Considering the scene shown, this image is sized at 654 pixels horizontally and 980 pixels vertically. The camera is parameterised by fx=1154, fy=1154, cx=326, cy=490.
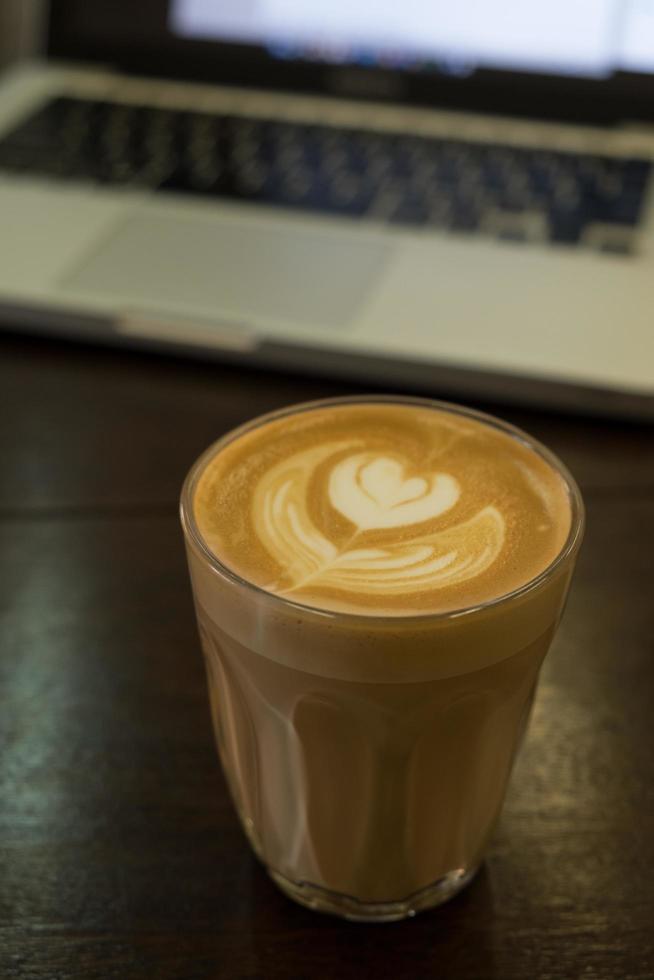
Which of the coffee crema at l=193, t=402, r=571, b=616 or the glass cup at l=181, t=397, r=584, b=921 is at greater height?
the coffee crema at l=193, t=402, r=571, b=616

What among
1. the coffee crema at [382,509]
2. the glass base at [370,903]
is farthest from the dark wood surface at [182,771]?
the coffee crema at [382,509]

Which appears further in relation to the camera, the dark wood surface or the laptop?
the laptop

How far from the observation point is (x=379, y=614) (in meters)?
0.32

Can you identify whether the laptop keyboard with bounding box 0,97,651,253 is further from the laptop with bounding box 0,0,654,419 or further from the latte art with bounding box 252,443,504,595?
the latte art with bounding box 252,443,504,595

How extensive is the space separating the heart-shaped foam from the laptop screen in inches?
24.8

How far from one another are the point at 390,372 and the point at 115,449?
0.52ft

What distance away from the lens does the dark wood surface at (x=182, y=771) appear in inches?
14.3

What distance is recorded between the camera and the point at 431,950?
1.20 feet

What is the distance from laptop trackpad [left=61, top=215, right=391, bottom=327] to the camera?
2.27 ft

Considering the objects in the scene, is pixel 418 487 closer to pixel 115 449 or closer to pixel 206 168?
pixel 115 449

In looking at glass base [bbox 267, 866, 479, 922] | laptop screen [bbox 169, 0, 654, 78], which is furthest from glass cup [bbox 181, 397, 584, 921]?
laptop screen [bbox 169, 0, 654, 78]

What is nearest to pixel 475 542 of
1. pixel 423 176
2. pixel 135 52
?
pixel 423 176

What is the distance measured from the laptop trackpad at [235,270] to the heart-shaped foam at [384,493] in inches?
11.8

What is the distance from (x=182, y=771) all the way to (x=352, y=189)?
539 mm
